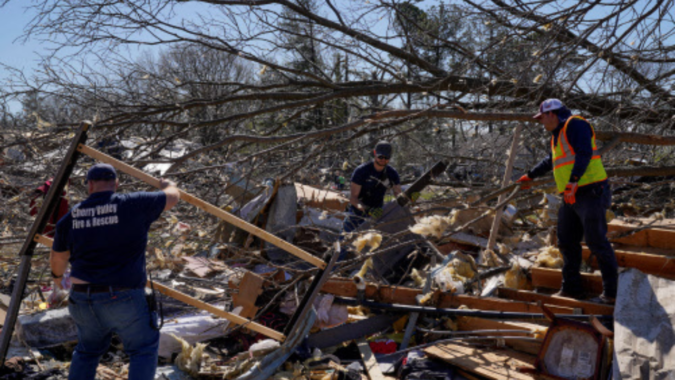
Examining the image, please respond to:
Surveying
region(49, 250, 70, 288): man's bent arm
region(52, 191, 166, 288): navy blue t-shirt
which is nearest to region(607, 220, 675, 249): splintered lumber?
region(52, 191, 166, 288): navy blue t-shirt

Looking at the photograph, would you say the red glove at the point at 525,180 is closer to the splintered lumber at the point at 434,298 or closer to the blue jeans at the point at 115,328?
the splintered lumber at the point at 434,298

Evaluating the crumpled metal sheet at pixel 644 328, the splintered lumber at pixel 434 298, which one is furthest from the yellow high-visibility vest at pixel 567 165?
the splintered lumber at pixel 434 298

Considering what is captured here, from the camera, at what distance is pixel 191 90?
650 cm

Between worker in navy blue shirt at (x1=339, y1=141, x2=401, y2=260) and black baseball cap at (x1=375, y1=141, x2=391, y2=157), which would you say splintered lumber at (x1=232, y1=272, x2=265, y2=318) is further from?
black baseball cap at (x1=375, y1=141, x2=391, y2=157)

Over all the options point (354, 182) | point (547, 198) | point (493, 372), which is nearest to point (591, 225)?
point (493, 372)

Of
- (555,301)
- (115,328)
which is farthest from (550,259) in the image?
(115,328)

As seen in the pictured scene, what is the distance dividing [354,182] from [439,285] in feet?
5.67

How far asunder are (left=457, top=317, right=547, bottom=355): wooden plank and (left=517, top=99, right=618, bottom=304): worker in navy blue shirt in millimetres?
500

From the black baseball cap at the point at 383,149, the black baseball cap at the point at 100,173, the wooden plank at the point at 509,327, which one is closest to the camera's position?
the black baseball cap at the point at 100,173

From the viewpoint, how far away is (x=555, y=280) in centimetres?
453

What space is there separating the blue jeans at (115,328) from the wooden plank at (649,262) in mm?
3638

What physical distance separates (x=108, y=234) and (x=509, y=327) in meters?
2.99

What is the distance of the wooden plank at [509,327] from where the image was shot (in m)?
3.98

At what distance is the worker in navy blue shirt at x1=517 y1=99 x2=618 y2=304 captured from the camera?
12.7 ft
